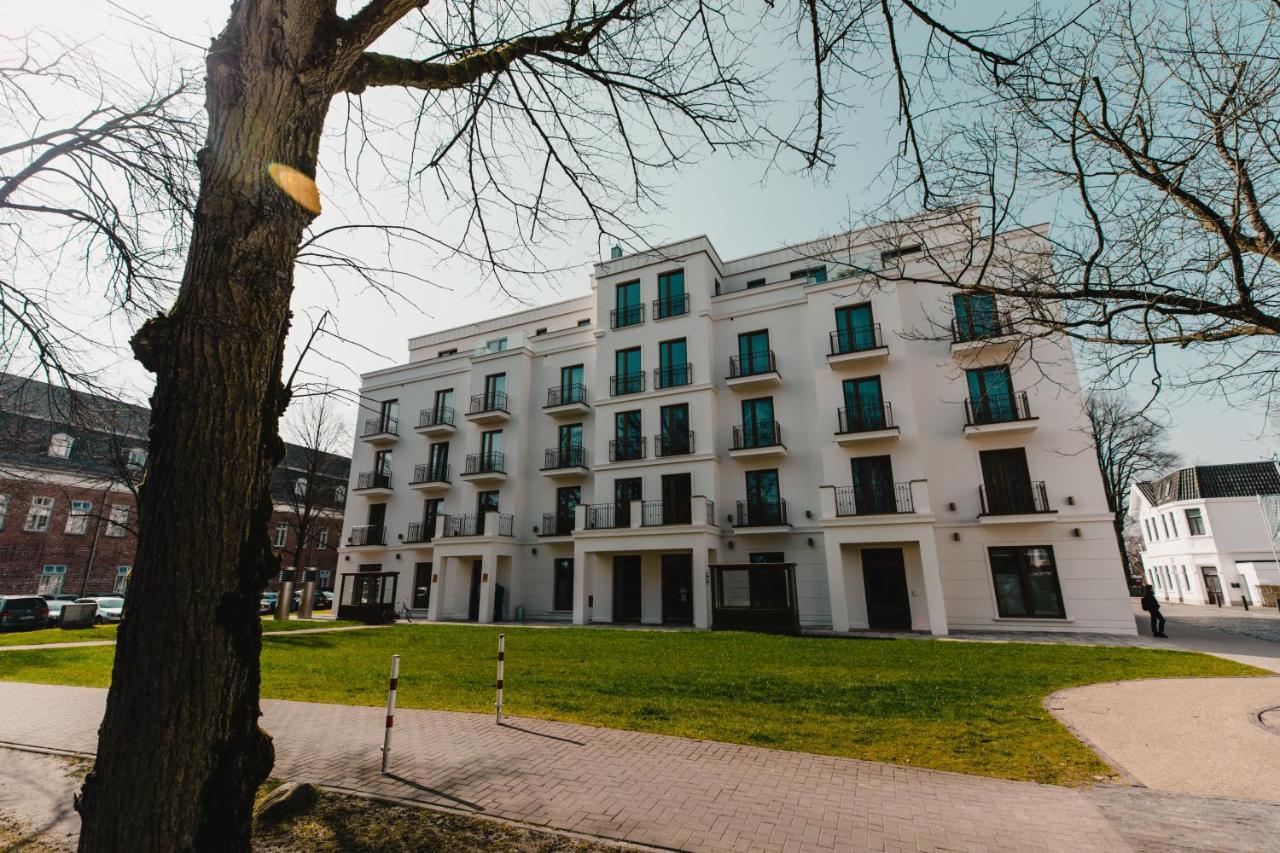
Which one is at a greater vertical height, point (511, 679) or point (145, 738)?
point (145, 738)

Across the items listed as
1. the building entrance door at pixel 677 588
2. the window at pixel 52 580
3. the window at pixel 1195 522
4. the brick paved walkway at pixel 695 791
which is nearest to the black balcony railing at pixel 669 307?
the building entrance door at pixel 677 588

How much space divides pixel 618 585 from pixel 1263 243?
20103 mm

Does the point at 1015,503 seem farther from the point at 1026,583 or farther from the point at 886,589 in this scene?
the point at 886,589

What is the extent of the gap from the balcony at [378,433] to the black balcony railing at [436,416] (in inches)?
50.6

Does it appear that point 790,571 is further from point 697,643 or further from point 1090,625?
point 1090,625

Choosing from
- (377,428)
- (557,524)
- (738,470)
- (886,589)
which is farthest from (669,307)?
(377,428)

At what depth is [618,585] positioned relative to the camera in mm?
22359

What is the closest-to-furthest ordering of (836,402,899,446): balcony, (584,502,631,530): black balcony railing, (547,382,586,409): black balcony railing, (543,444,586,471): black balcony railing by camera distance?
(836,402,899,446): balcony < (584,502,631,530): black balcony railing < (543,444,586,471): black balcony railing < (547,382,586,409): black balcony railing

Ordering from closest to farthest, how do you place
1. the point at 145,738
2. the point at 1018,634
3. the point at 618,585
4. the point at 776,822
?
the point at 145,738 < the point at 776,822 < the point at 1018,634 < the point at 618,585

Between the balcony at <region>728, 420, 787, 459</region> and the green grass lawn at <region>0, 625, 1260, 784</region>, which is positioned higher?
the balcony at <region>728, 420, 787, 459</region>

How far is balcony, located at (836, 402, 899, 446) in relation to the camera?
18.6 metres

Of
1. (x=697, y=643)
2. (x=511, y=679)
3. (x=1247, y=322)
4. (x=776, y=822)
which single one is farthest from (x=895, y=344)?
(x=776, y=822)

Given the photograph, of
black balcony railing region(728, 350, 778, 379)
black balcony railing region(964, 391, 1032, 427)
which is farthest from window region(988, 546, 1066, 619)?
black balcony railing region(728, 350, 778, 379)

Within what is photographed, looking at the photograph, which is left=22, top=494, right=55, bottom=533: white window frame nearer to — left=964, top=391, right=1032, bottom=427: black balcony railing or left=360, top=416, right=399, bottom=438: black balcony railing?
left=360, top=416, right=399, bottom=438: black balcony railing
